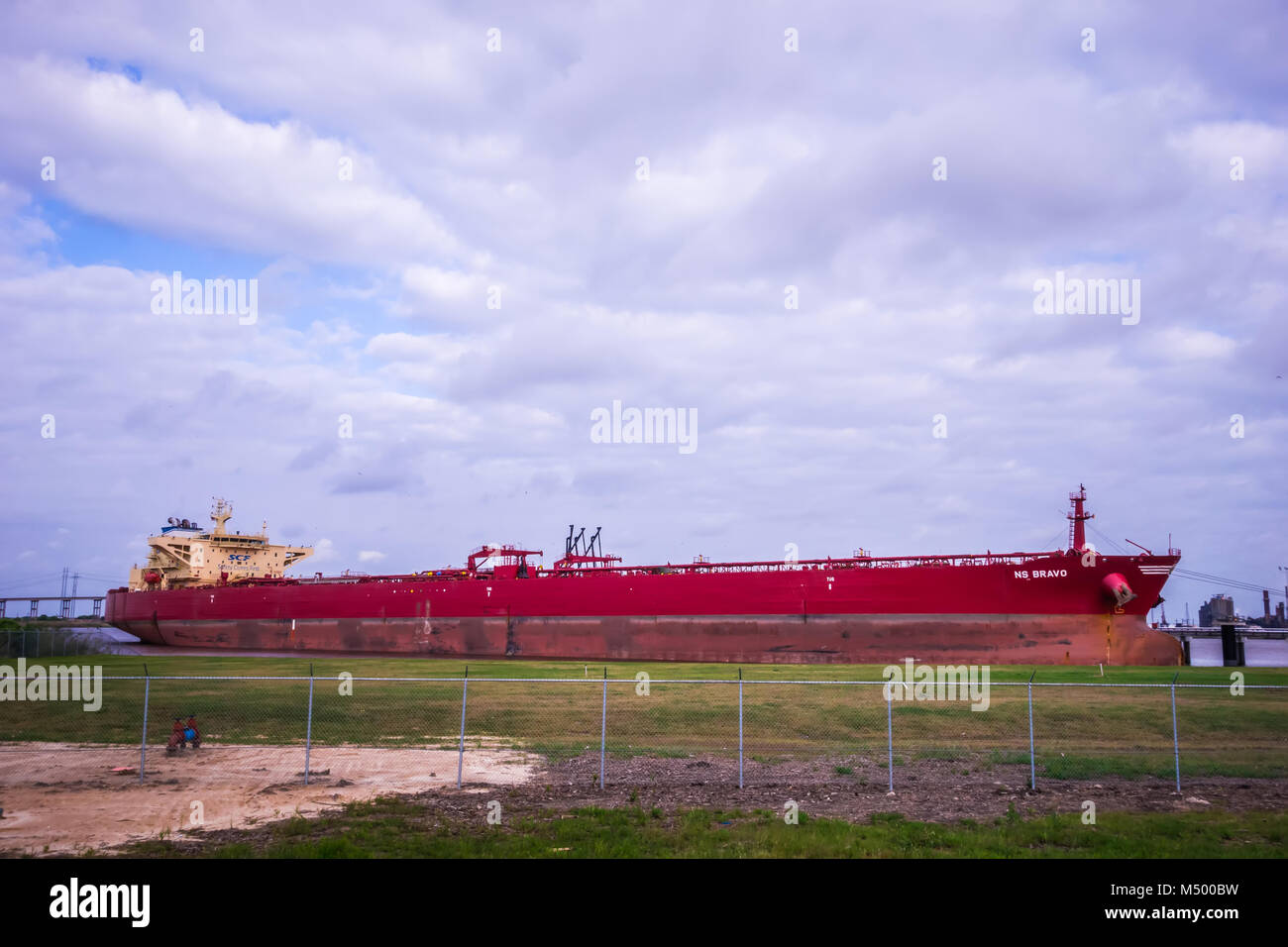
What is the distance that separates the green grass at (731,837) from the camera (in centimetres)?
923

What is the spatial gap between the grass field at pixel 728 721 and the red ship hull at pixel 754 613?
279 inches

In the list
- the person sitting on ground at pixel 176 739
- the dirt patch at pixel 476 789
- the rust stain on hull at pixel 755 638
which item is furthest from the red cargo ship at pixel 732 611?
the person sitting on ground at pixel 176 739

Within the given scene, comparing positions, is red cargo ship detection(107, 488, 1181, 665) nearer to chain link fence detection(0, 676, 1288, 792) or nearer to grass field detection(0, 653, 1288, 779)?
grass field detection(0, 653, 1288, 779)

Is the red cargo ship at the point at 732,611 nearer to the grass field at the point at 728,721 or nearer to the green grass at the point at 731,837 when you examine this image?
the grass field at the point at 728,721

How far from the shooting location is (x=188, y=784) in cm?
1306

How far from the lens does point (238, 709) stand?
2066cm

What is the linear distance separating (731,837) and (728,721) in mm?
9459

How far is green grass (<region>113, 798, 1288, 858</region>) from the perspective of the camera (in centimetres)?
923

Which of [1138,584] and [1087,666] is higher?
[1138,584]

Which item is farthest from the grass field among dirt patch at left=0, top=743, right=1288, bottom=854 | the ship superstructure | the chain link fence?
the ship superstructure

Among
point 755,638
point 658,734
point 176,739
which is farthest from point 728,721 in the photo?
point 755,638

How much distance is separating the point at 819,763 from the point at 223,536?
60.6 metres
